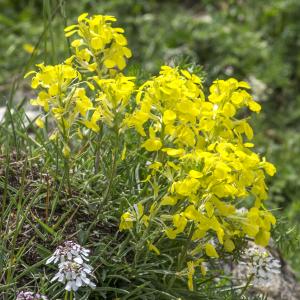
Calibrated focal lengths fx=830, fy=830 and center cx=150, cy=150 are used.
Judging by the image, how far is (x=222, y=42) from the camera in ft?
18.5

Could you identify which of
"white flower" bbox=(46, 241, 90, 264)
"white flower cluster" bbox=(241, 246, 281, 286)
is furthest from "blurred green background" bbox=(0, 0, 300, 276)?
"white flower" bbox=(46, 241, 90, 264)

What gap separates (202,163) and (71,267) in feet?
1.46

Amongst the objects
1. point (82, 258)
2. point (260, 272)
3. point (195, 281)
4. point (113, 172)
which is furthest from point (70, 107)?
point (260, 272)

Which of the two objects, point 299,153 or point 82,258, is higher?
point 82,258

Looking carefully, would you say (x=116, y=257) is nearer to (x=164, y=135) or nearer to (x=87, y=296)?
(x=87, y=296)

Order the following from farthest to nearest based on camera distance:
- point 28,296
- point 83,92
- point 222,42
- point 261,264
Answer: point 222,42, point 261,264, point 83,92, point 28,296

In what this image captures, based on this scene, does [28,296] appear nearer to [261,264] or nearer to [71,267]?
[71,267]

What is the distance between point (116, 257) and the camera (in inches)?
99.0

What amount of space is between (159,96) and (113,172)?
302mm

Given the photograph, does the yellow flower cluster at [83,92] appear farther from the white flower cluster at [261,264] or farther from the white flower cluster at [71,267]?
the white flower cluster at [261,264]

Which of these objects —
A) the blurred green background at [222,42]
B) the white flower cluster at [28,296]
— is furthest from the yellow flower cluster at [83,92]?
the blurred green background at [222,42]

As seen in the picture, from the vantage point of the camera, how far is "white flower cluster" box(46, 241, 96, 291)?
220 cm

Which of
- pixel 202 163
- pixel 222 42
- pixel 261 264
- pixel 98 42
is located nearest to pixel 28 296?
pixel 202 163

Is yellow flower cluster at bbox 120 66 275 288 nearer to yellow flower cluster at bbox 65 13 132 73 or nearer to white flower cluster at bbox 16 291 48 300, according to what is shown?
yellow flower cluster at bbox 65 13 132 73
